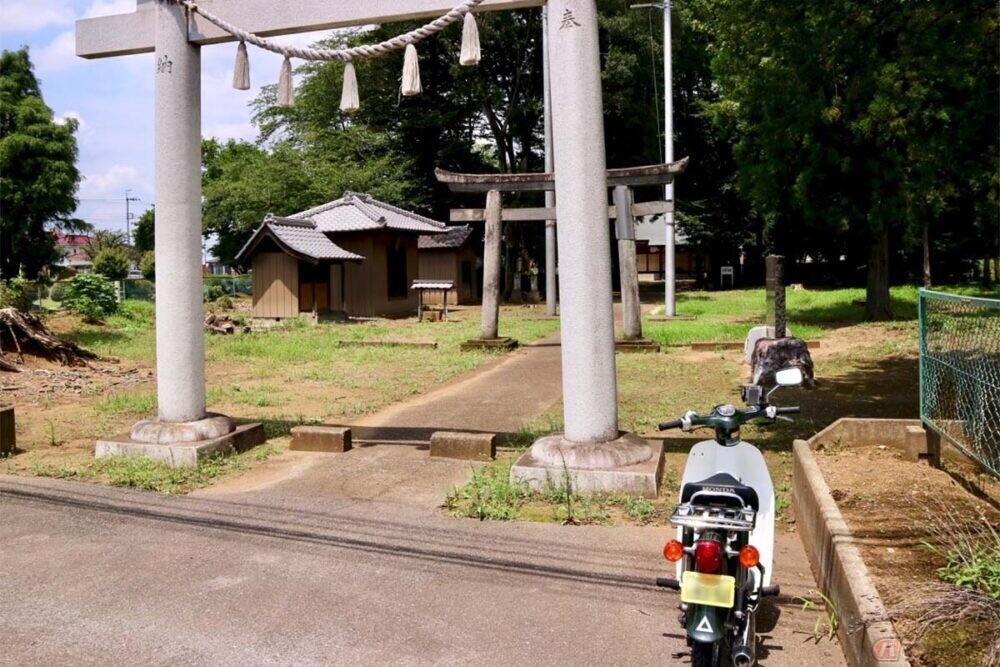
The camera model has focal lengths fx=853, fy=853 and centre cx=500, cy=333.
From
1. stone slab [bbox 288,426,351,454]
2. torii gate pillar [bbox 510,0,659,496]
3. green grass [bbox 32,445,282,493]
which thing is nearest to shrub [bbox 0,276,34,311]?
green grass [bbox 32,445,282,493]

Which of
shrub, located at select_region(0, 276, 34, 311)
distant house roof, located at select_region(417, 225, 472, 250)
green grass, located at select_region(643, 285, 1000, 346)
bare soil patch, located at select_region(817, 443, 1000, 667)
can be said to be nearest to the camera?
bare soil patch, located at select_region(817, 443, 1000, 667)

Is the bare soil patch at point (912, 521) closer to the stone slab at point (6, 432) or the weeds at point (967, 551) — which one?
the weeds at point (967, 551)

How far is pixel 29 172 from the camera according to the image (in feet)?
98.2

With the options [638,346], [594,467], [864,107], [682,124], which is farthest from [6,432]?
[682,124]

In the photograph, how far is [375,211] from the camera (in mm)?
28031

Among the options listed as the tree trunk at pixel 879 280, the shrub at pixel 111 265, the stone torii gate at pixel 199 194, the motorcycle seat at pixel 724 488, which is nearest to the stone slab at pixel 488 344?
the tree trunk at pixel 879 280

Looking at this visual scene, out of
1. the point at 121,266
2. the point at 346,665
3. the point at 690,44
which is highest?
the point at 690,44

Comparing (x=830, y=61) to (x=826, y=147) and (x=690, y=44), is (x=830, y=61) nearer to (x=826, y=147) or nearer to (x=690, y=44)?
(x=826, y=147)

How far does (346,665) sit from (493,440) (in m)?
3.79

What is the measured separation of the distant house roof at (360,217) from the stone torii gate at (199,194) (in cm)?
1921

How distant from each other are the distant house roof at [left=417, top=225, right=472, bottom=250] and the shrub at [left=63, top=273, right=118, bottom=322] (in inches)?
472

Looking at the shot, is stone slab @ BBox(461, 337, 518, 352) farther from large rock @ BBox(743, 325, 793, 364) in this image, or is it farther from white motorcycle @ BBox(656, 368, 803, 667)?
white motorcycle @ BBox(656, 368, 803, 667)

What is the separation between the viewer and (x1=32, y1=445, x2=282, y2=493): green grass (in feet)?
21.3

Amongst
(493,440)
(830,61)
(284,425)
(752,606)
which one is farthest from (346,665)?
(830,61)
